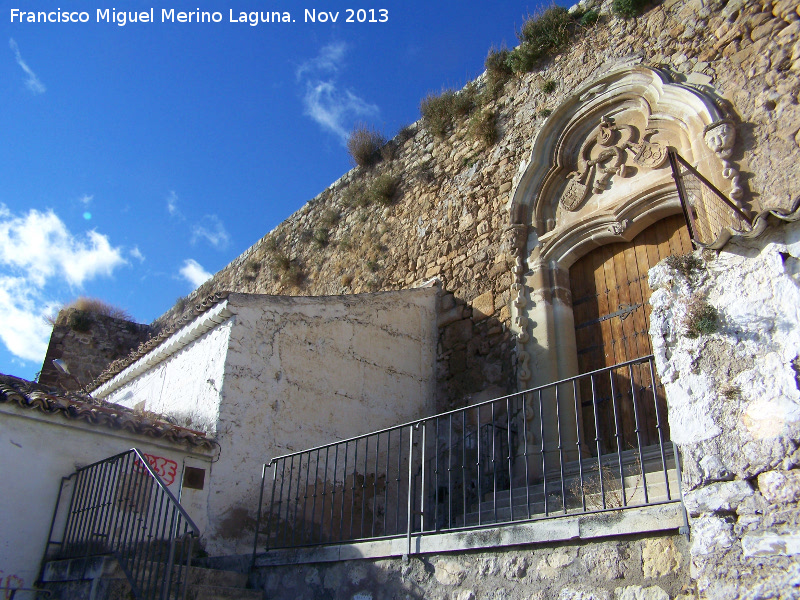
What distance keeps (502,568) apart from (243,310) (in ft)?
14.9

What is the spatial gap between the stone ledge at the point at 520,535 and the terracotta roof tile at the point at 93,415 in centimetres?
179

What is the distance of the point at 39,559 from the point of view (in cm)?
609

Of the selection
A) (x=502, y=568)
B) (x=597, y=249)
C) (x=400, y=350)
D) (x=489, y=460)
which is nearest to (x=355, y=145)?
(x=400, y=350)

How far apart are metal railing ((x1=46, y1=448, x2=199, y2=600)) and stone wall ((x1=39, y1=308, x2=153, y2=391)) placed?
10.2 m

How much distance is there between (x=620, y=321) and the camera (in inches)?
291

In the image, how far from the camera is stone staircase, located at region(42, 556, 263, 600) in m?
5.16

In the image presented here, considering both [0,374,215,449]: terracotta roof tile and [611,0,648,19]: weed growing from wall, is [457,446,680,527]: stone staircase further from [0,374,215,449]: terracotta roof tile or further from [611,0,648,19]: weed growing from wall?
[611,0,648,19]: weed growing from wall

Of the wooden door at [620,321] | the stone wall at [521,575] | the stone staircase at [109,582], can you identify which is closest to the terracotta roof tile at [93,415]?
the stone staircase at [109,582]

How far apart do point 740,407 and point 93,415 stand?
19.2 feet

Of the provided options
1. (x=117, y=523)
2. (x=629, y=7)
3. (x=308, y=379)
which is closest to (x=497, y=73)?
(x=629, y=7)

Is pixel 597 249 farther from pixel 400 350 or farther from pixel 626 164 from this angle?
pixel 400 350

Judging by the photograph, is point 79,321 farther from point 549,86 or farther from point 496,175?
point 549,86

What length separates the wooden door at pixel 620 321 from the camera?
22.7 feet

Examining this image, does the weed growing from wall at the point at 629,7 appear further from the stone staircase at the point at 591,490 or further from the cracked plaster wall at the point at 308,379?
the stone staircase at the point at 591,490
